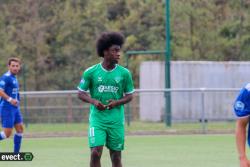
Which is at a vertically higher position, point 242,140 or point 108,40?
point 108,40

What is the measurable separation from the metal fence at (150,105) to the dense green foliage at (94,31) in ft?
20.0

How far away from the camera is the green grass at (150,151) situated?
49.7 ft

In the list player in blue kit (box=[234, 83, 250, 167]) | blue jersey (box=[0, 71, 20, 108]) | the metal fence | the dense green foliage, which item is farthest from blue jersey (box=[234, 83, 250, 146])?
the dense green foliage

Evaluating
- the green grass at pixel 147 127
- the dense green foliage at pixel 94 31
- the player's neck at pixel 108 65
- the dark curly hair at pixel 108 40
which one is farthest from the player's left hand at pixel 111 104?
the dense green foliage at pixel 94 31

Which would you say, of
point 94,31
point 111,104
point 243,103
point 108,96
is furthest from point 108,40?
point 94,31

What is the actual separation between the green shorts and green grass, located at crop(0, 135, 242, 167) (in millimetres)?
3867

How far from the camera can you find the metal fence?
1037 inches

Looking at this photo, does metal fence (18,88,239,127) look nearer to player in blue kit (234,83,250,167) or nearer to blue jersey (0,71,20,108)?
blue jersey (0,71,20,108)

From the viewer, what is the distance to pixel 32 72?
37.6m

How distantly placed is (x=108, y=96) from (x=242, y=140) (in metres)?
3.54

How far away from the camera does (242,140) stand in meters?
7.64

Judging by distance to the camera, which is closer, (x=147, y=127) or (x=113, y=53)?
(x=113, y=53)

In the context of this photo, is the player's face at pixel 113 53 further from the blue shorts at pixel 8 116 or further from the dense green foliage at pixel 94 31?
the dense green foliage at pixel 94 31

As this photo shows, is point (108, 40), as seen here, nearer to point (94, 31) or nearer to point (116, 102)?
point (116, 102)
